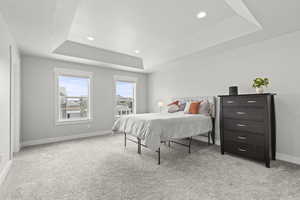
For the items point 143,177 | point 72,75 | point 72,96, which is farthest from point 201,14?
point 72,96

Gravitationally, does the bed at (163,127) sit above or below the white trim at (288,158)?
above

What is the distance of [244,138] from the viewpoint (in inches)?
108

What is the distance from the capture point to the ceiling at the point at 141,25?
78.2 inches

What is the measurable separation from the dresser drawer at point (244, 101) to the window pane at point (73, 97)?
4.36m

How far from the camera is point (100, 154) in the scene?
10.2 ft

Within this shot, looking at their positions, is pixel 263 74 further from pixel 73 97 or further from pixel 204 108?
pixel 73 97

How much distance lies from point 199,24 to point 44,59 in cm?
434

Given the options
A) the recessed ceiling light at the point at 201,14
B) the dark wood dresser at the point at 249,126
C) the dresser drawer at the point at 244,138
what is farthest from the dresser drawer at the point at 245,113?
the recessed ceiling light at the point at 201,14

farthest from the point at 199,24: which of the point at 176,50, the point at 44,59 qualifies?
the point at 44,59

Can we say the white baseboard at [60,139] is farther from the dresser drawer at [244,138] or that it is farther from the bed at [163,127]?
the dresser drawer at [244,138]

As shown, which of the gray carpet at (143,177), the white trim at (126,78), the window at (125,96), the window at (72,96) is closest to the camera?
the gray carpet at (143,177)

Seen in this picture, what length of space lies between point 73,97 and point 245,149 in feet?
16.4

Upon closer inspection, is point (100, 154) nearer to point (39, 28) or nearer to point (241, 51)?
point (39, 28)

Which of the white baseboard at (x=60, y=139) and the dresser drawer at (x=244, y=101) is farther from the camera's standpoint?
the white baseboard at (x=60, y=139)
